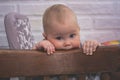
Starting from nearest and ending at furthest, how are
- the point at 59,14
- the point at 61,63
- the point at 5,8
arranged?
the point at 61,63 → the point at 59,14 → the point at 5,8

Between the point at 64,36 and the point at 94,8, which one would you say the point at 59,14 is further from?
the point at 94,8

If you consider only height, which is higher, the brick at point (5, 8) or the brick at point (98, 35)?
the brick at point (5, 8)

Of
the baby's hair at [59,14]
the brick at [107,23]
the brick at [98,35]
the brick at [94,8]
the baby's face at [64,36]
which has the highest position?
the baby's hair at [59,14]

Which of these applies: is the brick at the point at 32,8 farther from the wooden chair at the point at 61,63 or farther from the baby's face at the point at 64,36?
the wooden chair at the point at 61,63

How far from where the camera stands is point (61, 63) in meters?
0.62

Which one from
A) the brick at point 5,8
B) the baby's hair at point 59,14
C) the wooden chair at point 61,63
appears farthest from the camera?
the brick at point 5,8

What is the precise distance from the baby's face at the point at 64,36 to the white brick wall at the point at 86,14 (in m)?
0.64

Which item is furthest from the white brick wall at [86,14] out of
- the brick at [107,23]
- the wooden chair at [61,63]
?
the wooden chair at [61,63]

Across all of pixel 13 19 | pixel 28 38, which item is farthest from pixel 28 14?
pixel 13 19

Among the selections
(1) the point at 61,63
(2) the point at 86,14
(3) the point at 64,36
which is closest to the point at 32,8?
(2) the point at 86,14

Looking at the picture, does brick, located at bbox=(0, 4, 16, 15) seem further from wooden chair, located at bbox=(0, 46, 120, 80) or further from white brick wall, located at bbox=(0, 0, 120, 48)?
wooden chair, located at bbox=(0, 46, 120, 80)

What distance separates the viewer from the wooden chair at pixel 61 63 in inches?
23.7

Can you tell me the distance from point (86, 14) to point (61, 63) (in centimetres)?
95

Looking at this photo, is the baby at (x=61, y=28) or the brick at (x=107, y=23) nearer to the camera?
the baby at (x=61, y=28)
